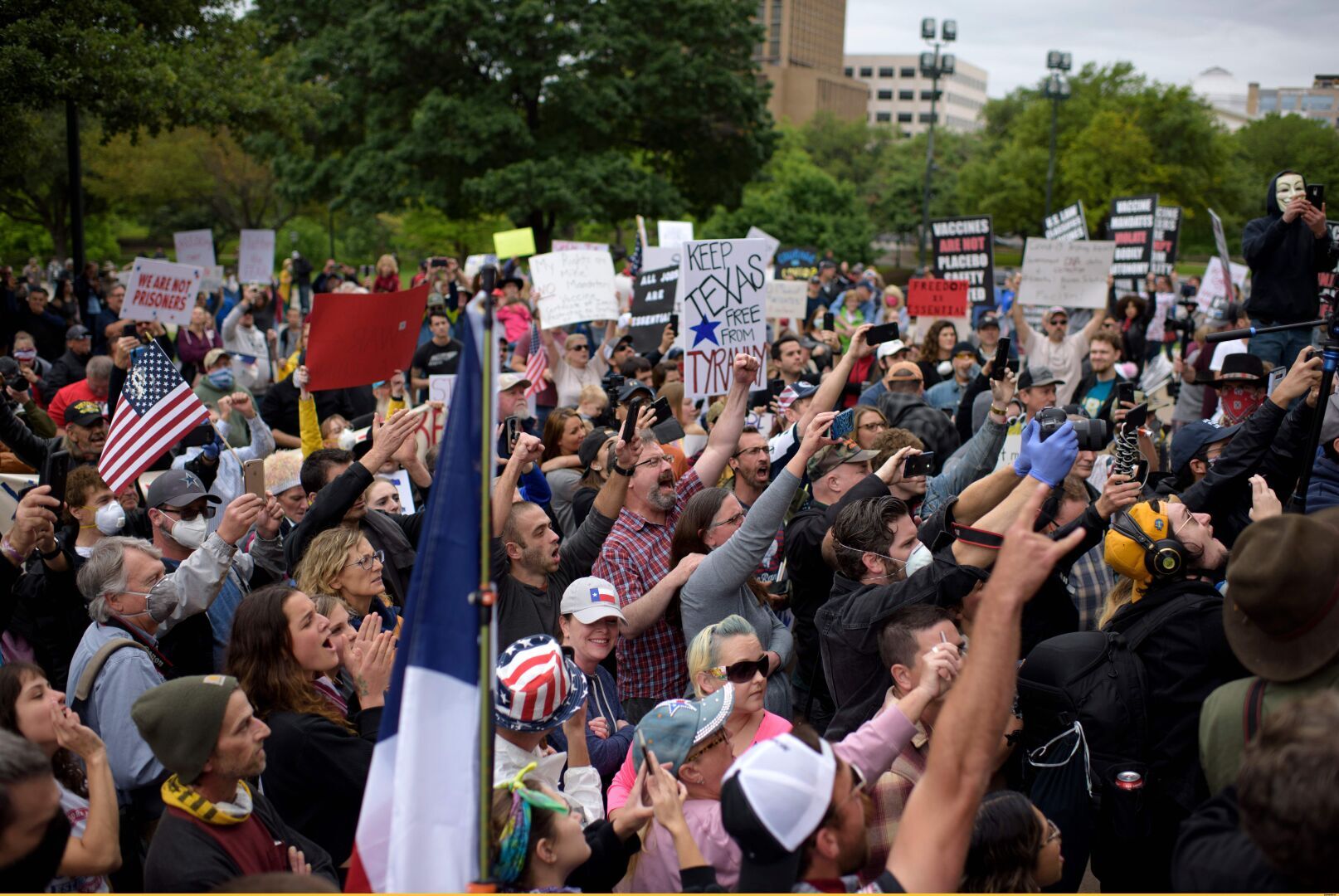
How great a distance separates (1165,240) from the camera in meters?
20.9

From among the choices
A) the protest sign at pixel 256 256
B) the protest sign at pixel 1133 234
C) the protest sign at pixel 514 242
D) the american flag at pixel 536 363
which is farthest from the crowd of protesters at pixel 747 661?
the protest sign at pixel 256 256

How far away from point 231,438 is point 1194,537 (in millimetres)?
6735

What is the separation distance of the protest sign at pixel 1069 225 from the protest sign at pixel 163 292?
10.2 metres

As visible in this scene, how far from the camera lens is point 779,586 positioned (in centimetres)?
571

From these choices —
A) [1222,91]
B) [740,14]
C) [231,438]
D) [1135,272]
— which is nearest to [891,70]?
[1222,91]

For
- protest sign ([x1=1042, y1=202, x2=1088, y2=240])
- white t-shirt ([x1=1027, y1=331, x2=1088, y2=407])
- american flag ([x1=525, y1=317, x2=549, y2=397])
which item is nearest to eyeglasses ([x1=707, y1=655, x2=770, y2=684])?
american flag ([x1=525, y1=317, x2=549, y2=397])

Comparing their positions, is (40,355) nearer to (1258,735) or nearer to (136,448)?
(136,448)

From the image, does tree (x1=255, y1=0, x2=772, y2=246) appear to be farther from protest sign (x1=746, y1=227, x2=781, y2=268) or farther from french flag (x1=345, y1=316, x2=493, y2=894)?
french flag (x1=345, y1=316, x2=493, y2=894)

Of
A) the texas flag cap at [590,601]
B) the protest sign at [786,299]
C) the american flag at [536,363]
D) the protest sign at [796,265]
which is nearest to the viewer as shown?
the texas flag cap at [590,601]

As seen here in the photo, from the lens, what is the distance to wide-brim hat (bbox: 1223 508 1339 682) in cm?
281

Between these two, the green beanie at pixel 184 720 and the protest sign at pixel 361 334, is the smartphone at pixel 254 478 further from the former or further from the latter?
the green beanie at pixel 184 720

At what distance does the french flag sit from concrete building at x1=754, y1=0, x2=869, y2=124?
119445mm

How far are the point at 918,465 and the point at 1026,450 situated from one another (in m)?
1.99

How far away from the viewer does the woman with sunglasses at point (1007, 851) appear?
3.00 m
